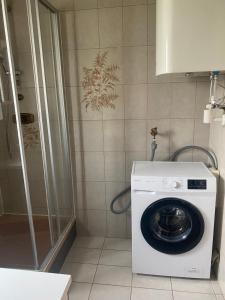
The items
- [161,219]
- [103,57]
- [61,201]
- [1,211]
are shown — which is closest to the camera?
[161,219]

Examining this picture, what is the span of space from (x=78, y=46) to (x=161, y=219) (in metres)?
1.62

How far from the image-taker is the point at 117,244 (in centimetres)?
231

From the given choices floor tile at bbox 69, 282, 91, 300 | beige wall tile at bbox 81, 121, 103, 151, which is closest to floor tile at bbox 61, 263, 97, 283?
floor tile at bbox 69, 282, 91, 300

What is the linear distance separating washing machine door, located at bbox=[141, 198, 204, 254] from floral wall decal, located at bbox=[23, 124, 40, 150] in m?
1.24

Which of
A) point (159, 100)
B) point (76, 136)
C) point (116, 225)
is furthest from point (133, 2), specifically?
point (116, 225)

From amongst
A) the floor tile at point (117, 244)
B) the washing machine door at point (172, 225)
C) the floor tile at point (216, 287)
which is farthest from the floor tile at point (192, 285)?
the floor tile at point (117, 244)

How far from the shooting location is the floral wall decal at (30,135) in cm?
221

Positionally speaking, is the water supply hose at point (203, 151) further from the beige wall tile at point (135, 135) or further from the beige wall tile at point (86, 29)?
the beige wall tile at point (86, 29)

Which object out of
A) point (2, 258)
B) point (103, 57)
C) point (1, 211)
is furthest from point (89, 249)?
point (103, 57)

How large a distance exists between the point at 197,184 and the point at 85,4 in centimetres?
171

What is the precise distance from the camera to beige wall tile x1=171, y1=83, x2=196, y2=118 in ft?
6.56

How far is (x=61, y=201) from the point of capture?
7.32ft

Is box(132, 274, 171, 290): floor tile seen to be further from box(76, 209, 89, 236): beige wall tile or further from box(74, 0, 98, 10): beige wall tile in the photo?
box(74, 0, 98, 10): beige wall tile

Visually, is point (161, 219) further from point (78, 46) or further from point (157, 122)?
point (78, 46)
